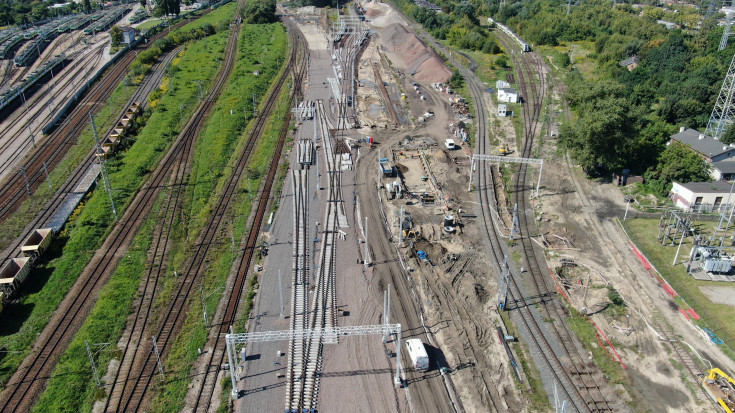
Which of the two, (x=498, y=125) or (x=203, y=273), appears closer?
(x=203, y=273)

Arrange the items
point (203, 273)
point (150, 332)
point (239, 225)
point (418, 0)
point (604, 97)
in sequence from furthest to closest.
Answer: point (418, 0) < point (604, 97) < point (239, 225) < point (203, 273) < point (150, 332)

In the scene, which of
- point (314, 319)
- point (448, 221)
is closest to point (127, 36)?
point (448, 221)

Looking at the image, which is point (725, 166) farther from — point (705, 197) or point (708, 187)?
point (705, 197)

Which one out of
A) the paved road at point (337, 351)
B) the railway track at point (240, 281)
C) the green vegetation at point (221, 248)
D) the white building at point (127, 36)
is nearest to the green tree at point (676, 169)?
the paved road at point (337, 351)

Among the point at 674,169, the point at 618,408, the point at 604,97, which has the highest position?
the point at 604,97

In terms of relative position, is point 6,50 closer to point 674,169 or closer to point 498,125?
point 498,125

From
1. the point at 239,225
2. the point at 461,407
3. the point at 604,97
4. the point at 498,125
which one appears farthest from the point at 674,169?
the point at 239,225
